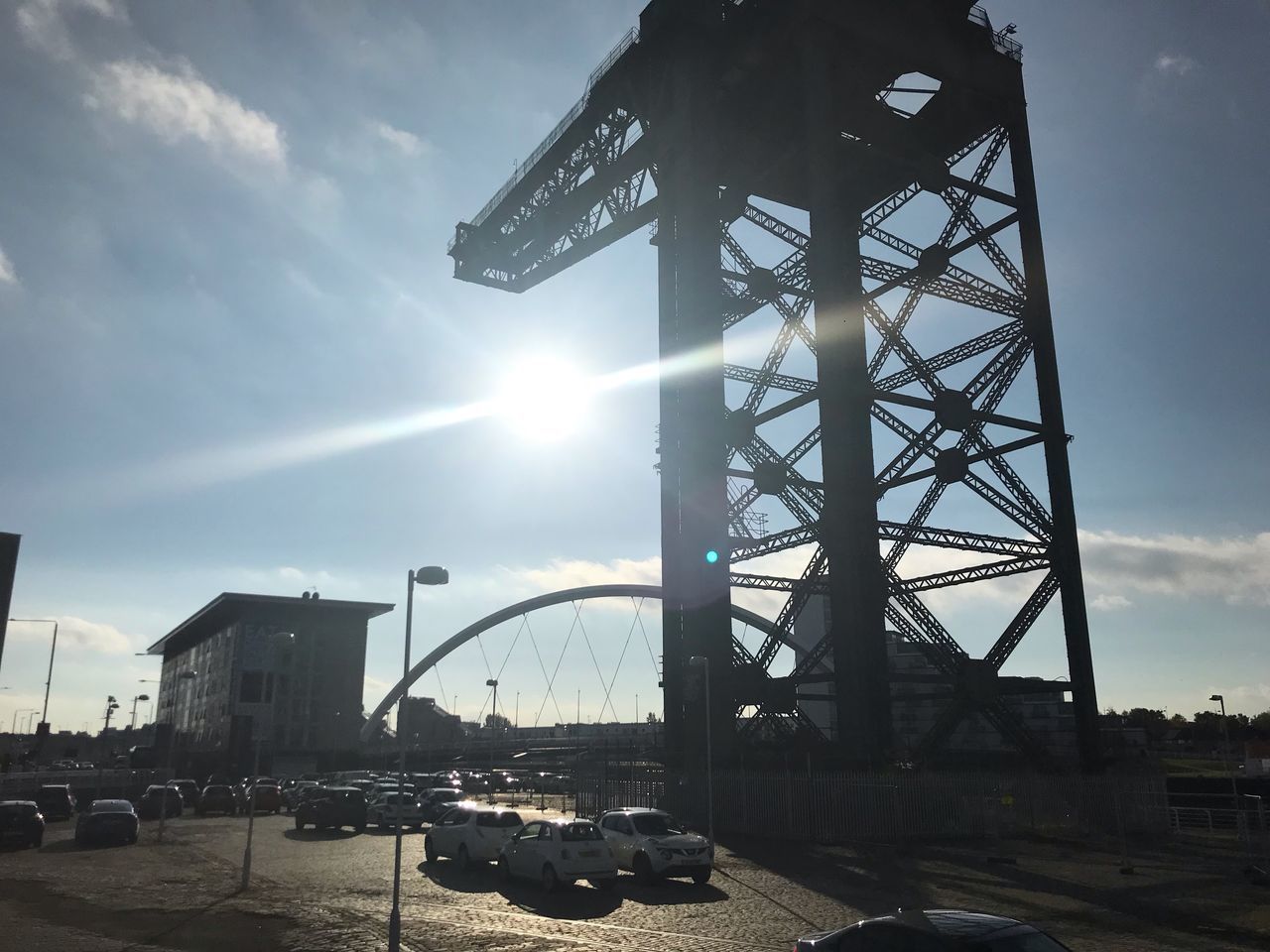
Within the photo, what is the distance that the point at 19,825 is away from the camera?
34.8 m

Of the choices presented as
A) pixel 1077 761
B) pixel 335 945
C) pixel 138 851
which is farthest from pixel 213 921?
pixel 1077 761

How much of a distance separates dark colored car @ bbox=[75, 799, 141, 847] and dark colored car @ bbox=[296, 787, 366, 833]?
8130 mm

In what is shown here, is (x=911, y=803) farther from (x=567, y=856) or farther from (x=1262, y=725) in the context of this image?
(x=1262, y=725)

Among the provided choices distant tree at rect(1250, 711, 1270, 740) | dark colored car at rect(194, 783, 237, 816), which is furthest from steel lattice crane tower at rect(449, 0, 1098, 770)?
distant tree at rect(1250, 711, 1270, 740)

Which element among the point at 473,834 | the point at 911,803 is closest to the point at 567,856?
the point at 473,834

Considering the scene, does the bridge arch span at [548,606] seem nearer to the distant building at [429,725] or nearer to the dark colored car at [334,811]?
the distant building at [429,725]

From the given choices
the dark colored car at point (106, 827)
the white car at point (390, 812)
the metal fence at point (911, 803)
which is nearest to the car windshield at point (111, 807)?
the dark colored car at point (106, 827)

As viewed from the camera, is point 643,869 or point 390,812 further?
point 390,812

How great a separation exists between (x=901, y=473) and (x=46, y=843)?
122 ft

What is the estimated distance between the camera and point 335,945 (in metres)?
16.8

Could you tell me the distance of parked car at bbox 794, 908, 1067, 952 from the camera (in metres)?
8.84

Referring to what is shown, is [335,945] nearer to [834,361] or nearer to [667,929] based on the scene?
[667,929]

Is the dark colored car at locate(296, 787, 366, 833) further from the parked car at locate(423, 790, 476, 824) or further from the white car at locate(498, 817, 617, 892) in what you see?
the white car at locate(498, 817, 617, 892)

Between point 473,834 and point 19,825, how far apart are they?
18.7 m
